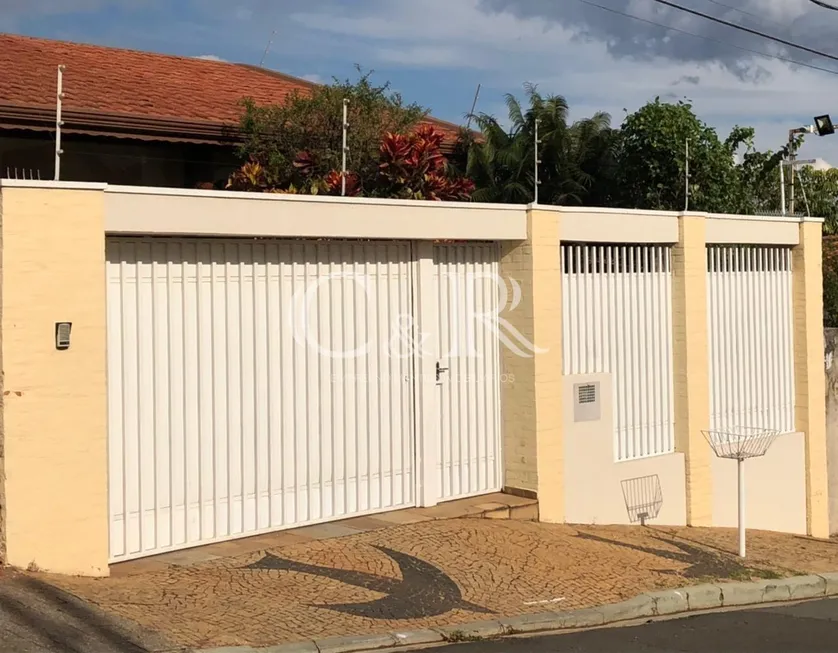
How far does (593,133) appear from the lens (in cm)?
1727

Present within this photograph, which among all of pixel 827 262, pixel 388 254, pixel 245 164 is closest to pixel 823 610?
pixel 388 254

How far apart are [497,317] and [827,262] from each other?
10.9 meters

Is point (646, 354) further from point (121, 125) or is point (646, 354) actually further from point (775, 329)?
point (121, 125)

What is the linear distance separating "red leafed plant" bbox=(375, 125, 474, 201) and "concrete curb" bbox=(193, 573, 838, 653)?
18.9 ft

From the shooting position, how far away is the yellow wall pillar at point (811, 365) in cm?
1338

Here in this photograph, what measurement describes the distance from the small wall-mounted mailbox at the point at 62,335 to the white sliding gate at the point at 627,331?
5.13 m

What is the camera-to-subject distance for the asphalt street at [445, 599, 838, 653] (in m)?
6.57

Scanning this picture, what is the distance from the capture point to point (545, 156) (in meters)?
16.9

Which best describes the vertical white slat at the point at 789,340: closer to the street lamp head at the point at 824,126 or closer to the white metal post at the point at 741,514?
the street lamp head at the point at 824,126

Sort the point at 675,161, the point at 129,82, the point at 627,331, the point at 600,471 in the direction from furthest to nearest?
1. the point at 675,161
2. the point at 129,82
3. the point at 627,331
4. the point at 600,471

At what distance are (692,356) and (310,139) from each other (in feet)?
16.9

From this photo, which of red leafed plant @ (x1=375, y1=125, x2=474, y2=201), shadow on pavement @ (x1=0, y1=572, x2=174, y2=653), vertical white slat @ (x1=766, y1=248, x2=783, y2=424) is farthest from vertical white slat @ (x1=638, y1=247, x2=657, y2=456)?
shadow on pavement @ (x1=0, y1=572, x2=174, y2=653)

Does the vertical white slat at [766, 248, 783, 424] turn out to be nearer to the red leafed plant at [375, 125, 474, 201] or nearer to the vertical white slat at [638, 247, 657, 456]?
the vertical white slat at [638, 247, 657, 456]

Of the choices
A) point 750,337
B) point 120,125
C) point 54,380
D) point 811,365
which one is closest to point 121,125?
point 120,125
